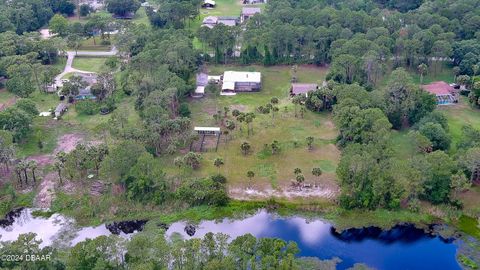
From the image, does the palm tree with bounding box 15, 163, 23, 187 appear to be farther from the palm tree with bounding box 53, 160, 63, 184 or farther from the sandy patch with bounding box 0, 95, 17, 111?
the sandy patch with bounding box 0, 95, 17, 111

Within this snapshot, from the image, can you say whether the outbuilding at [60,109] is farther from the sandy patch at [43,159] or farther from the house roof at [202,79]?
the house roof at [202,79]

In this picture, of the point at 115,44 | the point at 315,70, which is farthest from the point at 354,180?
the point at 115,44

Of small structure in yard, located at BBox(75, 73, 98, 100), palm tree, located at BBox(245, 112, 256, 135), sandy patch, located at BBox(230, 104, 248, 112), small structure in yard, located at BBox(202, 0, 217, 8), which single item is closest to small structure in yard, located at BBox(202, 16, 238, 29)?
small structure in yard, located at BBox(202, 0, 217, 8)

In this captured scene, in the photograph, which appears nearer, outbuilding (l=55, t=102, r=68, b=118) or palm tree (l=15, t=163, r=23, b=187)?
palm tree (l=15, t=163, r=23, b=187)

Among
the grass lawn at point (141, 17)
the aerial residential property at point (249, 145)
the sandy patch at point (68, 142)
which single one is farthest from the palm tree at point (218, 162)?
the grass lawn at point (141, 17)

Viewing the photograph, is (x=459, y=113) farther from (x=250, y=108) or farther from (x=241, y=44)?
(x=241, y=44)

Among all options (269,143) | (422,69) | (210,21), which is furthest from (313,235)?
(210,21)

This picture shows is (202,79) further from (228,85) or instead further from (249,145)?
(249,145)
